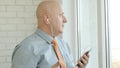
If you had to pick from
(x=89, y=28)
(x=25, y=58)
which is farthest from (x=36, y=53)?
(x=89, y=28)

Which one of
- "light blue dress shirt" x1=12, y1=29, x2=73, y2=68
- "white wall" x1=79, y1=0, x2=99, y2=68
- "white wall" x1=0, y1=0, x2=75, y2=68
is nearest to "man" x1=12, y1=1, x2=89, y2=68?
"light blue dress shirt" x1=12, y1=29, x2=73, y2=68

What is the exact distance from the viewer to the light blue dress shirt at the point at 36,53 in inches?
68.6

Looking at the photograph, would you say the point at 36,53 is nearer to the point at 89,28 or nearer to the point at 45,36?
the point at 45,36

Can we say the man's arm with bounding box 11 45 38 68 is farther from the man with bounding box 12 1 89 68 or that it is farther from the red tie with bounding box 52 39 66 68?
the red tie with bounding box 52 39 66 68

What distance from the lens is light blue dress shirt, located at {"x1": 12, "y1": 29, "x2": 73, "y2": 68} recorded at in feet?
5.72

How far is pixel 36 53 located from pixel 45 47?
0.09 meters

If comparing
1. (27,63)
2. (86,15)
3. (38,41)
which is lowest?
(27,63)

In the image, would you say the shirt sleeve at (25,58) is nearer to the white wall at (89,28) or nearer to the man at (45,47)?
the man at (45,47)

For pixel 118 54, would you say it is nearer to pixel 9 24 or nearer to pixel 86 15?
pixel 86 15

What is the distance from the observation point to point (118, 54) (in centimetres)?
197

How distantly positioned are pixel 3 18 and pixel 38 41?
3.85ft

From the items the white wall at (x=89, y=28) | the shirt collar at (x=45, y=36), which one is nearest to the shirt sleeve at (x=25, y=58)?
the shirt collar at (x=45, y=36)

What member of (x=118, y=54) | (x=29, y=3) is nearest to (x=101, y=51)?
(x=118, y=54)

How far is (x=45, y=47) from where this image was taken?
182 cm
